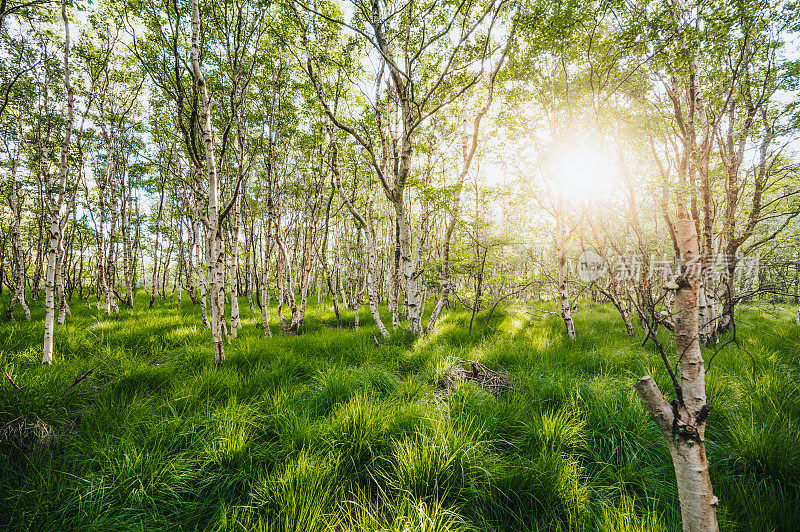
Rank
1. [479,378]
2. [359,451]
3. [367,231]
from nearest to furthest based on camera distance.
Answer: [359,451], [479,378], [367,231]

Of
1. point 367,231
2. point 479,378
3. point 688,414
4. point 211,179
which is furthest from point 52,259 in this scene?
point 688,414

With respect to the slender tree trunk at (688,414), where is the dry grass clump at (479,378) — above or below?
below

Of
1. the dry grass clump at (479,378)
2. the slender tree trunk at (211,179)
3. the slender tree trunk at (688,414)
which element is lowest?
the dry grass clump at (479,378)

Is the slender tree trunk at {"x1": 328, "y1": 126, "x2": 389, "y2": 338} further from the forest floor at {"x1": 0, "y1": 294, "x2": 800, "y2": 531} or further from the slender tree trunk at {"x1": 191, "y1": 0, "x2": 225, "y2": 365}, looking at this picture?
the forest floor at {"x1": 0, "y1": 294, "x2": 800, "y2": 531}

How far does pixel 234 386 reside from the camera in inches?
136

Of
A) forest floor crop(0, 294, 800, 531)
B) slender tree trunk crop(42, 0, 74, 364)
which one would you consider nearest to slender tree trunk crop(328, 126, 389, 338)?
forest floor crop(0, 294, 800, 531)

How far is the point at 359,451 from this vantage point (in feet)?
7.70

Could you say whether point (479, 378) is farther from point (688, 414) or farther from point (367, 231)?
point (367, 231)

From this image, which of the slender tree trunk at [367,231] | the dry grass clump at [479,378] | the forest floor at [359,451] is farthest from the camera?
the slender tree trunk at [367,231]

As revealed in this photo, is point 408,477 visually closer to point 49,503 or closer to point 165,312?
point 49,503

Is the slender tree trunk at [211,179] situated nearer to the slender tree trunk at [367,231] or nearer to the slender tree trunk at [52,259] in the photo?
the slender tree trunk at [52,259]

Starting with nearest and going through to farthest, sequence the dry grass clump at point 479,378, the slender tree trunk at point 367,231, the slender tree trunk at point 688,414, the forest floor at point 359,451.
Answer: the slender tree trunk at point 688,414, the forest floor at point 359,451, the dry grass clump at point 479,378, the slender tree trunk at point 367,231

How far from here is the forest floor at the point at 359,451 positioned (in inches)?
73.2

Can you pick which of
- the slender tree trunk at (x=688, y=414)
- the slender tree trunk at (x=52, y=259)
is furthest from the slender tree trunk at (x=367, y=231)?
the slender tree trunk at (x=688, y=414)
